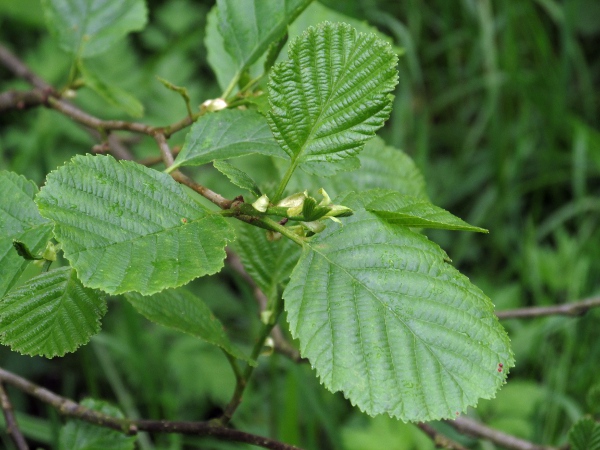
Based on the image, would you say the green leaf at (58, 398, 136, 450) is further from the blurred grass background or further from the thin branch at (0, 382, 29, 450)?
the blurred grass background

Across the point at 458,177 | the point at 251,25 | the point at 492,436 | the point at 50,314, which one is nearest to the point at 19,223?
the point at 50,314

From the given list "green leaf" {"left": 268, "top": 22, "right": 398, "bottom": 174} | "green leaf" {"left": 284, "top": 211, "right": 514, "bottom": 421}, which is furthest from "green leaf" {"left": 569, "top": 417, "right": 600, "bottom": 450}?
"green leaf" {"left": 268, "top": 22, "right": 398, "bottom": 174}

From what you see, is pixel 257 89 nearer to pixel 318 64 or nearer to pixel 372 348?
pixel 318 64

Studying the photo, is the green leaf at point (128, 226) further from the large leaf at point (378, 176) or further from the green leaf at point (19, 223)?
the large leaf at point (378, 176)

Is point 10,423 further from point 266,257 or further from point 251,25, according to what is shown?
point 251,25

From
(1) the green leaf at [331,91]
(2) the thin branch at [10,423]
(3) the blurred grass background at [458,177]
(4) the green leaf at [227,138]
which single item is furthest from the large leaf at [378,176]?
(3) the blurred grass background at [458,177]

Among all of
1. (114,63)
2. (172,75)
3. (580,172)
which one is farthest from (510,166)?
(114,63)
